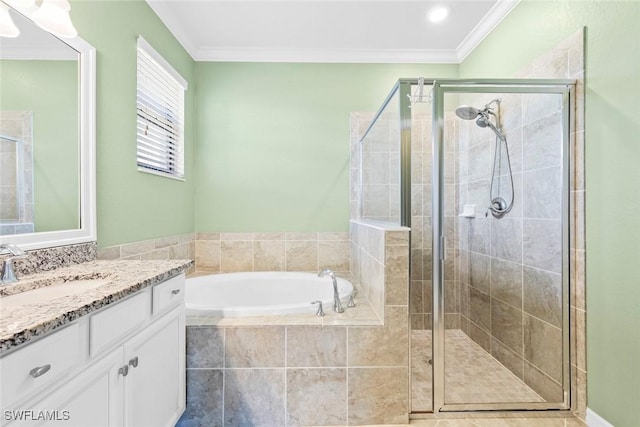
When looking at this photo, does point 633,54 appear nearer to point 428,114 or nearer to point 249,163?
point 428,114

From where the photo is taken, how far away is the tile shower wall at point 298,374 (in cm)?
157

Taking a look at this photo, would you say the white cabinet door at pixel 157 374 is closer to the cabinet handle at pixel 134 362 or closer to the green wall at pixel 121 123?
the cabinet handle at pixel 134 362

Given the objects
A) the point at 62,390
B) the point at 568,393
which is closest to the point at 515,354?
the point at 568,393

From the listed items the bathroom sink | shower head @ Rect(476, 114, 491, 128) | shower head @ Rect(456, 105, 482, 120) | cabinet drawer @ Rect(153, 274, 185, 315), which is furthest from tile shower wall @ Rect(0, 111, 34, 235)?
shower head @ Rect(476, 114, 491, 128)

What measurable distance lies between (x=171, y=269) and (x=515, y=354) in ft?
7.02

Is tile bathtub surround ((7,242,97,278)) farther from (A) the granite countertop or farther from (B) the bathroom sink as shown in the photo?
(B) the bathroom sink

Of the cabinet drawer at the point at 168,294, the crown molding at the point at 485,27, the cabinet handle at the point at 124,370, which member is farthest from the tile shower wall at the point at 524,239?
the cabinet handle at the point at 124,370

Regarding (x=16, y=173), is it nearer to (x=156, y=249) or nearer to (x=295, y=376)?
(x=156, y=249)

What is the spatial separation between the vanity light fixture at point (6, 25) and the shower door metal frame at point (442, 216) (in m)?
1.89

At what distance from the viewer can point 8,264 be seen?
107 centimetres

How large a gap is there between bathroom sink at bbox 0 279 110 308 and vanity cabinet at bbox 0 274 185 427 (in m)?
0.17

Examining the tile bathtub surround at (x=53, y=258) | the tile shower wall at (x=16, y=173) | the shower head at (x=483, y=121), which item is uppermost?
the shower head at (x=483, y=121)

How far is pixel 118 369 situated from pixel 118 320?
0.16 m

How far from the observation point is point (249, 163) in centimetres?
289
